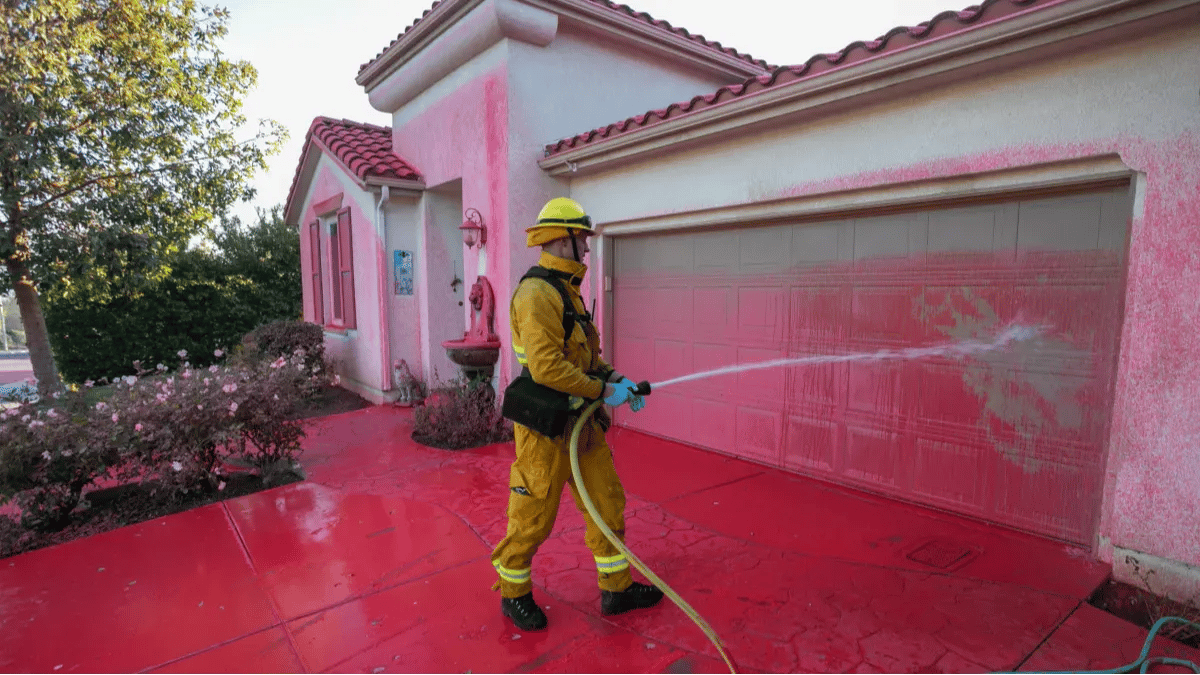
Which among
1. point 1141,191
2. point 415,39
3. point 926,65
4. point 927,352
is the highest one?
point 415,39

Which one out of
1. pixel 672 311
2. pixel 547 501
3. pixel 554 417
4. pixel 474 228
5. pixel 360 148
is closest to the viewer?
pixel 554 417

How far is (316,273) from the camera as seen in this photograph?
1075cm

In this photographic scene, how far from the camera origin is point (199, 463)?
15.7 feet

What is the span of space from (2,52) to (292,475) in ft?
21.7

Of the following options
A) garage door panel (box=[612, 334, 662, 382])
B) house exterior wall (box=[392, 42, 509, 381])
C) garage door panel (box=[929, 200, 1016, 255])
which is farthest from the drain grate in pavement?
house exterior wall (box=[392, 42, 509, 381])

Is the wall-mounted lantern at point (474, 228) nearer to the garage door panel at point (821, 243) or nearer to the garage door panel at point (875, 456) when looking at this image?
the garage door panel at point (821, 243)

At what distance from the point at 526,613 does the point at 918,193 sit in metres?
3.63

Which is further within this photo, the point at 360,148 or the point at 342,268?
the point at 342,268

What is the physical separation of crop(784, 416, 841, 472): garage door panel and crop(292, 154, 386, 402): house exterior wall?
5802 mm

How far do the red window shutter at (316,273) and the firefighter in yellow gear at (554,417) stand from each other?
8918 mm

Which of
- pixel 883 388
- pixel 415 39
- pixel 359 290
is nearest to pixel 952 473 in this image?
pixel 883 388

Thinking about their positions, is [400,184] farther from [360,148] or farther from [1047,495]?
[1047,495]

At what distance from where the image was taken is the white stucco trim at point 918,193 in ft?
10.9

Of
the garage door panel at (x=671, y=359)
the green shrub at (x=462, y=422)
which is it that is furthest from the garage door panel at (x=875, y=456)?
the green shrub at (x=462, y=422)
